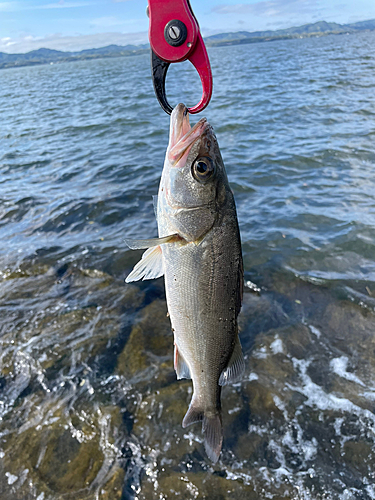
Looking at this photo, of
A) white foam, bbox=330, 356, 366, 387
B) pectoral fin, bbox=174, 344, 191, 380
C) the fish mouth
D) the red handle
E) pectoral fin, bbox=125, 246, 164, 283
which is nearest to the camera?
the red handle

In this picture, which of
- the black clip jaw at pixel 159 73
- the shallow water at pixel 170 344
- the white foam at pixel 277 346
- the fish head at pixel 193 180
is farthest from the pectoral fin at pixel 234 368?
the white foam at pixel 277 346

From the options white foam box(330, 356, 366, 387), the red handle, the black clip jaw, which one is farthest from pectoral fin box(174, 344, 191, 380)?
white foam box(330, 356, 366, 387)

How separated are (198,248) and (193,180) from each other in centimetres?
48

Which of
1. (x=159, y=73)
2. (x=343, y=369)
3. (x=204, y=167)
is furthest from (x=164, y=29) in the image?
(x=343, y=369)

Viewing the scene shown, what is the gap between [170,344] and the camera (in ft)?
19.1

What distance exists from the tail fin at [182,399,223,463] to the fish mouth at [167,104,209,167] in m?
1.94

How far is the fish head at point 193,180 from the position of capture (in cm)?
227

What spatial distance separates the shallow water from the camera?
4.07 m

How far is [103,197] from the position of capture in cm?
1094

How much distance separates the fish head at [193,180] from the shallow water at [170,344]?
11.0 feet

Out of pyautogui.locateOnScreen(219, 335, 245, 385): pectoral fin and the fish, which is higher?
the fish

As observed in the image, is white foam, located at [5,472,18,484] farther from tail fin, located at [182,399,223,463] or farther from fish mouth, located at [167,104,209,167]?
fish mouth, located at [167,104,209,167]

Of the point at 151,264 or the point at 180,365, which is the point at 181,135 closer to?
the point at 151,264

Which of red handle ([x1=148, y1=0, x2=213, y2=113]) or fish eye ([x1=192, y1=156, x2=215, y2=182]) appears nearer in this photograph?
red handle ([x1=148, y1=0, x2=213, y2=113])
